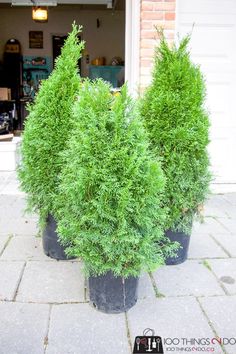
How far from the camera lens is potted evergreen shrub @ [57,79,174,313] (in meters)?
2.09

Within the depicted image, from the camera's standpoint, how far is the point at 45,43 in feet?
35.7

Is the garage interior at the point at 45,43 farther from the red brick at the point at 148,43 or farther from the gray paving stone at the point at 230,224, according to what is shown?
the gray paving stone at the point at 230,224

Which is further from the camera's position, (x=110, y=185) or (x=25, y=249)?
(x=25, y=249)

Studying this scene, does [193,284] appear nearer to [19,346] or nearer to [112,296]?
[112,296]

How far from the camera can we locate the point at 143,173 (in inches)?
84.2

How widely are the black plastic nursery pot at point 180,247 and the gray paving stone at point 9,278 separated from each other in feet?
3.70

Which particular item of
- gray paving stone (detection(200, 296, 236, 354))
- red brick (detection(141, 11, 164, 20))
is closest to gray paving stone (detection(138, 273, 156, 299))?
gray paving stone (detection(200, 296, 236, 354))

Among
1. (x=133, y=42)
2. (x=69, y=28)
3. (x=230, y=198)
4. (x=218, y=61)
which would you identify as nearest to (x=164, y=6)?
(x=133, y=42)

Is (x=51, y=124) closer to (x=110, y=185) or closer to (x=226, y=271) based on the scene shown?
(x=110, y=185)

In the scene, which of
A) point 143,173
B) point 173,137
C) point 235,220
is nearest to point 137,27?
point 173,137

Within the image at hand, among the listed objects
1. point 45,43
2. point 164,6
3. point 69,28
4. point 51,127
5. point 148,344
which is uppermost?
point 69,28

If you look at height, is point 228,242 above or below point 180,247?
below

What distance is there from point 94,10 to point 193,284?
9653 millimetres

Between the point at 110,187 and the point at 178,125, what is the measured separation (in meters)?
0.82
